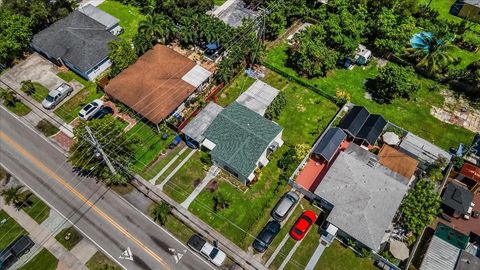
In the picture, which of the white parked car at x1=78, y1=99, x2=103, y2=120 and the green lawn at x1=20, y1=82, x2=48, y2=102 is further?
the green lawn at x1=20, y1=82, x2=48, y2=102

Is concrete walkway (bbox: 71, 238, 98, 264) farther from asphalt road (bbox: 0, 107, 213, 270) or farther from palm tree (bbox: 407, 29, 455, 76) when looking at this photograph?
palm tree (bbox: 407, 29, 455, 76)

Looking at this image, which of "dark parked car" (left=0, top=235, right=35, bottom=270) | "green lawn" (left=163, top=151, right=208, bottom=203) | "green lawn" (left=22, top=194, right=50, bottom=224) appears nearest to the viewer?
"dark parked car" (left=0, top=235, right=35, bottom=270)

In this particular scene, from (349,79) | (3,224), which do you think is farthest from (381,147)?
(3,224)

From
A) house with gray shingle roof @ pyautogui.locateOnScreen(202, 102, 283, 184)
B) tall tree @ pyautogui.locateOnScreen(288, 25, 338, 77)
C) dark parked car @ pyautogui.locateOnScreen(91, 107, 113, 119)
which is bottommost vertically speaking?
dark parked car @ pyautogui.locateOnScreen(91, 107, 113, 119)

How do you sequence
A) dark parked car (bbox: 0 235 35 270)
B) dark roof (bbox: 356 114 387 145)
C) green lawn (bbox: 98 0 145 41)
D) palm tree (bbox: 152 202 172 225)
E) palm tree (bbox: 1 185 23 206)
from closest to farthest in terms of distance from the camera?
dark parked car (bbox: 0 235 35 270) < palm tree (bbox: 152 202 172 225) < palm tree (bbox: 1 185 23 206) < dark roof (bbox: 356 114 387 145) < green lawn (bbox: 98 0 145 41)

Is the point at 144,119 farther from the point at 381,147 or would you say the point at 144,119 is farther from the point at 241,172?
the point at 381,147

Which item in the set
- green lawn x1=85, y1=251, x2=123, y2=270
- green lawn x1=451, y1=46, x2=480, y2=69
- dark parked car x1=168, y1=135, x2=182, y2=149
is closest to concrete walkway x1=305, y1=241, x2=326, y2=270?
green lawn x1=85, y1=251, x2=123, y2=270

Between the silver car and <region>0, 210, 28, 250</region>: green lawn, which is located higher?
the silver car
